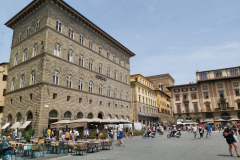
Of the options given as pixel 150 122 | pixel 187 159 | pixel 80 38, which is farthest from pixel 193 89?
pixel 187 159

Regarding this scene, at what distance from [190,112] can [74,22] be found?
4617 centimetres

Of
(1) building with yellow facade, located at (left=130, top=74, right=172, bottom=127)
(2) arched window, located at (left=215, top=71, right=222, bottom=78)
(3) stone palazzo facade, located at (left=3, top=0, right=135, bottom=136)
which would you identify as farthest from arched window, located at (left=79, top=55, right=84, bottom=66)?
(2) arched window, located at (left=215, top=71, right=222, bottom=78)

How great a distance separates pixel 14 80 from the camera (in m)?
28.0

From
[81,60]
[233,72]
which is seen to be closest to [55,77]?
[81,60]

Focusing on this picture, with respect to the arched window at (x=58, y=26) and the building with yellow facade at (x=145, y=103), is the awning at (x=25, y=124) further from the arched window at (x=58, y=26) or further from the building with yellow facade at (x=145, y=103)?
the building with yellow facade at (x=145, y=103)

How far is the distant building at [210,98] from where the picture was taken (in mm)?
53791

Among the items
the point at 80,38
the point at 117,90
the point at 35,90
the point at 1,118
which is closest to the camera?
the point at 35,90

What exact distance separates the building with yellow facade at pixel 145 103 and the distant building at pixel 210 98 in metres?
5.17

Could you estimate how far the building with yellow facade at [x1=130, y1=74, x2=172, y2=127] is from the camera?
4616 centimetres

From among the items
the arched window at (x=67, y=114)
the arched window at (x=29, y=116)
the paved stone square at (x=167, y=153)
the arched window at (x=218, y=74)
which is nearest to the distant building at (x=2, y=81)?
the arched window at (x=29, y=116)

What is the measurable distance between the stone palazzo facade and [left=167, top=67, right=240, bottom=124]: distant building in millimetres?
33459

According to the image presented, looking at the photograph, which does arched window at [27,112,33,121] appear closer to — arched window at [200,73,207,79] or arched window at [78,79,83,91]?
arched window at [78,79,83,91]

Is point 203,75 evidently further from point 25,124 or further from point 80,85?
point 25,124

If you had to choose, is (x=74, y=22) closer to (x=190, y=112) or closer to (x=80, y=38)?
(x=80, y=38)
